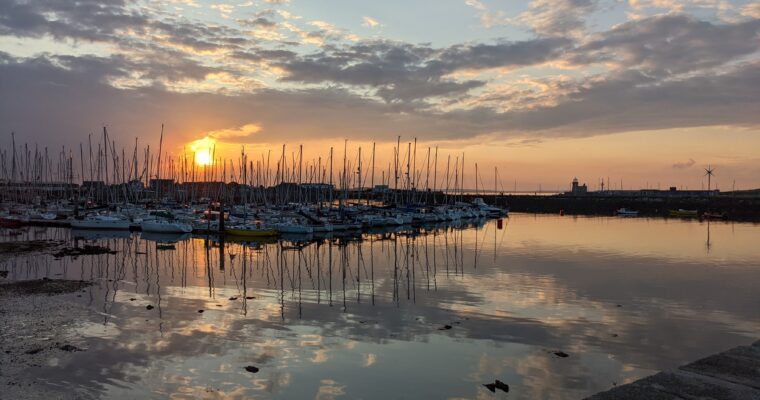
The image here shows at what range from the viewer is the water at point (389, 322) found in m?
13.4

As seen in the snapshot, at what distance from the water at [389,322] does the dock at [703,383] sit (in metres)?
2.63

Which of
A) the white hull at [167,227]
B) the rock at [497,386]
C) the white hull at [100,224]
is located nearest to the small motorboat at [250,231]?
the white hull at [167,227]

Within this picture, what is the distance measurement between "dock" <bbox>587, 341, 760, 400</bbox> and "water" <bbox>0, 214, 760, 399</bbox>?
2626mm

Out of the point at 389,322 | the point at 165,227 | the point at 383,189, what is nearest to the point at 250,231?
the point at 165,227

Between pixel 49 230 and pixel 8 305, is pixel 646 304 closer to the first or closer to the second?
pixel 8 305

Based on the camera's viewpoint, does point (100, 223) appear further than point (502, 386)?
Yes

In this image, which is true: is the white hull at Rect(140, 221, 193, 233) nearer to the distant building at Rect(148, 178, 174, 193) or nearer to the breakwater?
the distant building at Rect(148, 178, 174, 193)

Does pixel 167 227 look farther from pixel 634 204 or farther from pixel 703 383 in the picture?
pixel 634 204

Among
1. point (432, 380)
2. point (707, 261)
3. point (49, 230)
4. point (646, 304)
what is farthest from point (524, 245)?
point (49, 230)

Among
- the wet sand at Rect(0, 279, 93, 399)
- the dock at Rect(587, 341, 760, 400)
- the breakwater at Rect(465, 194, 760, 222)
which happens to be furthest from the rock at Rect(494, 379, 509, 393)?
the breakwater at Rect(465, 194, 760, 222)

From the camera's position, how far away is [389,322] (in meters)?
19.2

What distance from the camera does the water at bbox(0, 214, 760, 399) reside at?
13.4 meters

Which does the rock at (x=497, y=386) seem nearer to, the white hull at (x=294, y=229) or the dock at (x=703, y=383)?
the dock at (x=703, y=383)

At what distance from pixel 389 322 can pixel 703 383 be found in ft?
35.3
